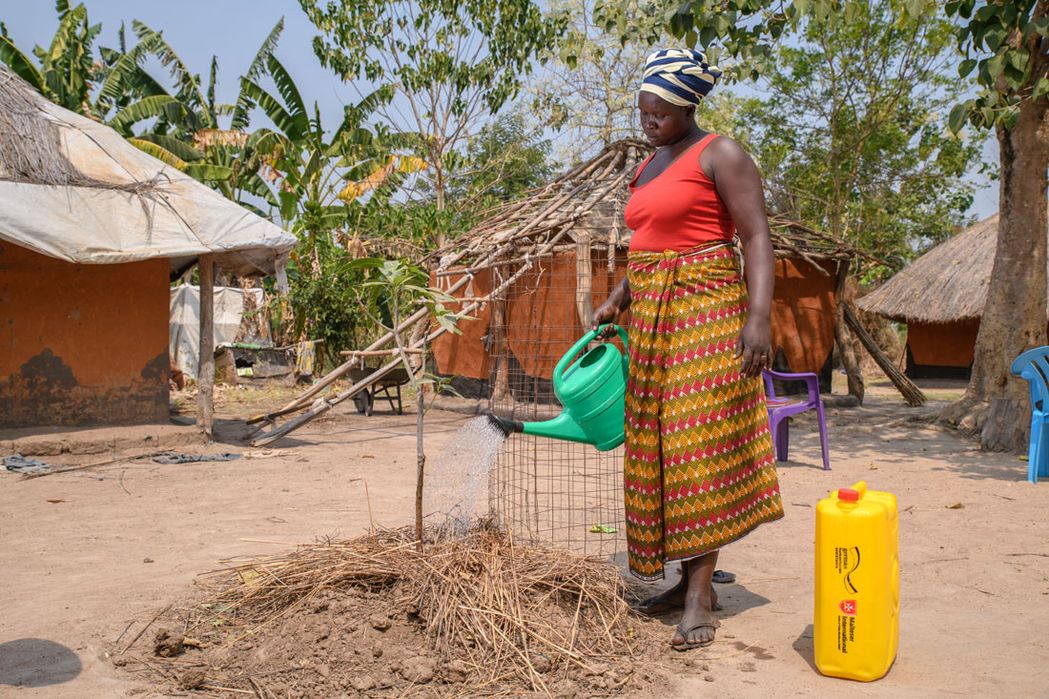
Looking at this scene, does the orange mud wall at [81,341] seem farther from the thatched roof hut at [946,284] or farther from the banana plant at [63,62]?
the thatched roof hut at [946,284]

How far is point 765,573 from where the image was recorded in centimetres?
371

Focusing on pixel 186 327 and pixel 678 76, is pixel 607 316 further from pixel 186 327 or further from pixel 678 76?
pixel 186 327

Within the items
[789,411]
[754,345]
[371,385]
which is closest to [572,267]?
[371,385]

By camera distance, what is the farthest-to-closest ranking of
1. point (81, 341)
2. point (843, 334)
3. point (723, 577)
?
point (843, 334) < point (81, 341) < point (723, 577)

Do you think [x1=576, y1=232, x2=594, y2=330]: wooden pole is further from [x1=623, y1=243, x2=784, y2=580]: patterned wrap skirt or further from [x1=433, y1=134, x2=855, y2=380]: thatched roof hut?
[x1=623, y1=243, x2=784, y2=580]: patterned wrap skirt

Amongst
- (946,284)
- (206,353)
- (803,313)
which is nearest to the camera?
(206,353)

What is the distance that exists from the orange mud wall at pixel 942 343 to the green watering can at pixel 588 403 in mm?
14546

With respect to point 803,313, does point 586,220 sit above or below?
above

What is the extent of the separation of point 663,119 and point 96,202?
18.6 ft

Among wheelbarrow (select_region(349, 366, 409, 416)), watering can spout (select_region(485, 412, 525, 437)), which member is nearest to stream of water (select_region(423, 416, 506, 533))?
watering can spout (select_region(485, 412, 525, 437))

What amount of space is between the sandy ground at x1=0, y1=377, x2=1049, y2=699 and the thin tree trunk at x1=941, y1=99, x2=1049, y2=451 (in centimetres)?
66

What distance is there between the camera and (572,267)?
9.41 metres

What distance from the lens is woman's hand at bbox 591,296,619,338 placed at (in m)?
3.20

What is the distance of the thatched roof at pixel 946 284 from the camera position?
14.5 meters
